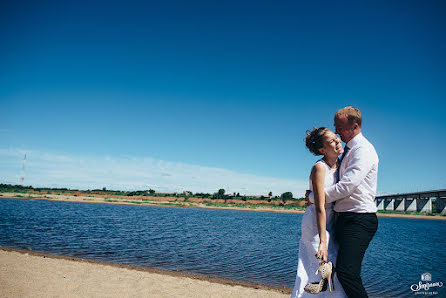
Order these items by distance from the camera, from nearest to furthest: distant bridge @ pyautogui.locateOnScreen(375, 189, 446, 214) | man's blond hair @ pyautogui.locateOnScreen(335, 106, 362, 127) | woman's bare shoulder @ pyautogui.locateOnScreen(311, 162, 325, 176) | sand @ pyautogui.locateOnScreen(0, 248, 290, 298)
Answer: 1. woman's bare shoulder @ pyautogui.locateOnScreen(311, 162, 325, 176)
2. man's blond hair @ pyautogui.locateOnScreen(335, 106, 362, 127)
3. sand @ pyautogui.locateOnScreen(0, 248, 290, 298)
4. distant bridge @ pyautogui.locateOnScreen(375, 189, 446, 214)

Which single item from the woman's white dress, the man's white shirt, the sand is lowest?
the sand

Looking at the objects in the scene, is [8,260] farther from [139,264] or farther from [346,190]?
[346,190]

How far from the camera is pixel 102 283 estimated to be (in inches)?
291

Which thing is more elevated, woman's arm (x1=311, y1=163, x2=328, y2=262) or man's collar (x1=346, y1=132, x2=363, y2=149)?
man's collar (x1=346, y1=132, x2=363, y2=149)

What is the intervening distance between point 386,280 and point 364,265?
262 cm

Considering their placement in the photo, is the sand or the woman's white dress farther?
the sand

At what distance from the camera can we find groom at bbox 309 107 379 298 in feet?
10.3

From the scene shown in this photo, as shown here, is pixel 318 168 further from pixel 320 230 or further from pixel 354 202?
pixel 320 230

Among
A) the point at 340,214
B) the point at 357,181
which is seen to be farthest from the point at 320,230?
the point at 357,181

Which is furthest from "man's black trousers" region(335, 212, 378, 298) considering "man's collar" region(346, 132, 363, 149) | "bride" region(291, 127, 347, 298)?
"man's collar" region(346, 132, 363, 149)

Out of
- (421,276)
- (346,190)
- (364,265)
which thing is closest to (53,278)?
(346,190)

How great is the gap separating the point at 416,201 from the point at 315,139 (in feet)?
297

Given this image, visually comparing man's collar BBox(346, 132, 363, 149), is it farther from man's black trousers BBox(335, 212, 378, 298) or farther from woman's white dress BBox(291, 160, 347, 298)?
man's black trousers BBox(335, 212, 378, 298)

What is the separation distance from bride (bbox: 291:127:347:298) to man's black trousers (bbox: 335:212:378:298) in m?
0.13
